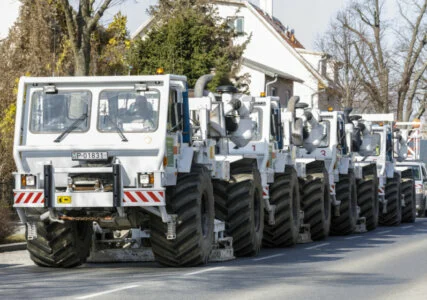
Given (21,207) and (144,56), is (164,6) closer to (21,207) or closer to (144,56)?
(144,56)

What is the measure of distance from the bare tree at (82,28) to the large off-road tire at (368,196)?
28.4ft

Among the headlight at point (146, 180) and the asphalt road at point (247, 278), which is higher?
the headlight at point (146, 180)

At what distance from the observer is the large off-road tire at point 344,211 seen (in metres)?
30.6

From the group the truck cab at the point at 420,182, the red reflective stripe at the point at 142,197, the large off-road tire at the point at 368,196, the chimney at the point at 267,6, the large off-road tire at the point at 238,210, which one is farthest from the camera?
the chimney at the point at 267,6

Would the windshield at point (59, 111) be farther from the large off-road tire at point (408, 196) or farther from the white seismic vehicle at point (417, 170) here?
the white seismic vehicle at point (417, 170)

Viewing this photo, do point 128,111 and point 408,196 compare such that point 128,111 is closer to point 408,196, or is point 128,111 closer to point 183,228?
point 183,228

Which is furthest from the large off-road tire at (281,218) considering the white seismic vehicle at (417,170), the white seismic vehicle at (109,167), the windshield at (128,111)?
the white seismic vehicle at (417,170)

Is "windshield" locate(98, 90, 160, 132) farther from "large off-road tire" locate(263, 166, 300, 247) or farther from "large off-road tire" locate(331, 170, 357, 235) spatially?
"large off-road tire" locate(331, 170, 357, 235)

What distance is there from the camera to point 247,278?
54.3 ft

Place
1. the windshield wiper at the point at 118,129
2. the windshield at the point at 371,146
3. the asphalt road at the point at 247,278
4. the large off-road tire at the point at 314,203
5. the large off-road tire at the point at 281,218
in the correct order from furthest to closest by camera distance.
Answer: the windshield at the point at 371,146 → the large off-road tire at the point at 314,203 → the large off-road tire at the point at 281,218 → the windshield wiper at the point at 118,129 → the asphalt road at the point at 247,278

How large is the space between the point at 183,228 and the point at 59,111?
102 inches

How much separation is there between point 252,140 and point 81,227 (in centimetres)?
595

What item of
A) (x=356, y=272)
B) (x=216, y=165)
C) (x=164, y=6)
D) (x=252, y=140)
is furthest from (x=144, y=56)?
(x=356, y=272)

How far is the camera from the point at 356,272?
58.3 ft
